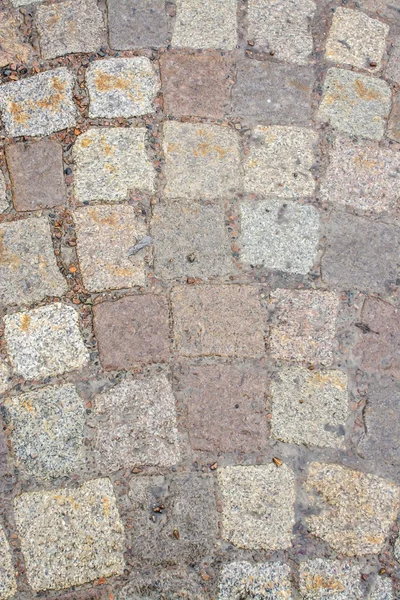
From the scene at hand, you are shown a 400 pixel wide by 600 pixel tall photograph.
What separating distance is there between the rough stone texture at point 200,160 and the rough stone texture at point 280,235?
0.13 metres

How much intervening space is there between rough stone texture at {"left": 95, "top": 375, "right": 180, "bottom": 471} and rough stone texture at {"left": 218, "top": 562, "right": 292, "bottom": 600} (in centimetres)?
41

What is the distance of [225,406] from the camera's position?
95.1 inches

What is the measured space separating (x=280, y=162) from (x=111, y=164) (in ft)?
2.07

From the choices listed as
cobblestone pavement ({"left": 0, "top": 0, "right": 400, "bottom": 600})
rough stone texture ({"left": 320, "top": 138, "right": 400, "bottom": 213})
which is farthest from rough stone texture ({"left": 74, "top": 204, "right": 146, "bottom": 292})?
rough stone texture ({"left": 320, "top": 138, "right": 400, "bottom": 213})

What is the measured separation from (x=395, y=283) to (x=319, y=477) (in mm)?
766

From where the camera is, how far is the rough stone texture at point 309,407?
2.42 meters

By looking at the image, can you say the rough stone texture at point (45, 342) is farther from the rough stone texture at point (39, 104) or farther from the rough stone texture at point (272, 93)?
the rough stone texture at point (272, 93)

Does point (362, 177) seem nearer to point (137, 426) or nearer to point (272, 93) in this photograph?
point (272, 93)

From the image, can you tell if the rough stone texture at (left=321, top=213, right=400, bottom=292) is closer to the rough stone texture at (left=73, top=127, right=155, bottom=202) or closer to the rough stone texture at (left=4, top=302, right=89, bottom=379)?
the rough stone texture at (left=73, top=127, right=155, bottom=202)

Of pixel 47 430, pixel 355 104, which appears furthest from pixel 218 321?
pixel 355 104

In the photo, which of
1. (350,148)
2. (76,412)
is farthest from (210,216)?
(76,412)

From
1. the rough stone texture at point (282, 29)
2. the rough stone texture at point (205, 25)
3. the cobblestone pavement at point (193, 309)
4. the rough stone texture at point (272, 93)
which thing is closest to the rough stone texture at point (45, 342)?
the cobblestone pavement at point (193, 309)

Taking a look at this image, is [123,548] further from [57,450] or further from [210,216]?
[210,216]

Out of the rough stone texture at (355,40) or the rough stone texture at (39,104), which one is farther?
the rough stone texture at (355,40)
